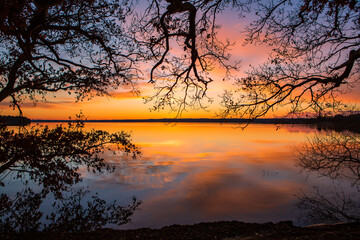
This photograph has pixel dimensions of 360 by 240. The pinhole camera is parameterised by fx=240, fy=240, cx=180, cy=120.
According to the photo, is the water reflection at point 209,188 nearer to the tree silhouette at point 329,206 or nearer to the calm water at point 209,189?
the calm water at point 209,189

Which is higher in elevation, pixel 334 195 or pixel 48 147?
pixel 48 147

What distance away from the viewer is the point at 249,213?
11.9 meters

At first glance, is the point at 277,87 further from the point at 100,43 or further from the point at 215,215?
the point at 100,43

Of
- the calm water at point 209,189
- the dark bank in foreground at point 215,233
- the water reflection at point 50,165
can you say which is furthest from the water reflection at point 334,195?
the water reflection at point 50,165

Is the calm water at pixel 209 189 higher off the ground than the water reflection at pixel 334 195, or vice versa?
the water reflection at pixel 334 195

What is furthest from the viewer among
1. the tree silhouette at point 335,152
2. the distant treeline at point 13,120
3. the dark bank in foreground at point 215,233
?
the tree silhouette at point 335,152

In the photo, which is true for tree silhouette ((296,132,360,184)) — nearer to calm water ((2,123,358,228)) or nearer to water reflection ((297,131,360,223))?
water reflection ((297,131,360,223))

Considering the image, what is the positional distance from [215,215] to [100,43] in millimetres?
9718

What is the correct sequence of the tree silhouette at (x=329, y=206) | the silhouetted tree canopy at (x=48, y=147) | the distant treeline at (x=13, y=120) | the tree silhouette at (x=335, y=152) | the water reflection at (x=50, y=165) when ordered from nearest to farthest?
the water reflection at (x=50, y=165) → the silhouetted tree canopy at (x=48, y=147) → the distant treeline at (x=13, y=120) → the tree silhouette at (x=329, y=206) → the tree silhouette at (x=335, y=152)

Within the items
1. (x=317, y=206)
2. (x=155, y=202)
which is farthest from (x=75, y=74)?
(x=317, y=206)

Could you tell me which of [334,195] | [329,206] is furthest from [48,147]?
[334,195]

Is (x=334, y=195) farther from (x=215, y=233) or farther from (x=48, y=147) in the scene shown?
(x=48, y=147)

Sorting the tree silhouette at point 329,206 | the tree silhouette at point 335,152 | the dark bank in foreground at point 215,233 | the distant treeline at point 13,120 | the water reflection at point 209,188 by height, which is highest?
the distant treeline at point 13,120

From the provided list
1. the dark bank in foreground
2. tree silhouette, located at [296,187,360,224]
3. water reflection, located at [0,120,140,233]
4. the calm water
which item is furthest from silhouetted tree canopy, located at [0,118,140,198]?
tree silhouette, located at [296,187,360,224]
